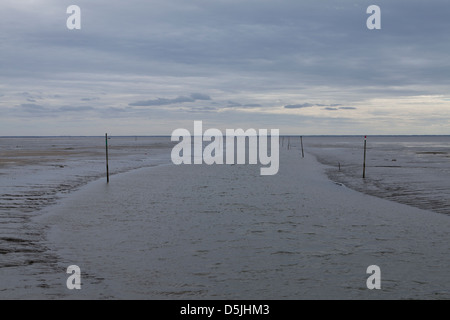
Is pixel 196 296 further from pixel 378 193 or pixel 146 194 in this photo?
pixel 378 193

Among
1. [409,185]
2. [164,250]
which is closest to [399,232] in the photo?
[164,250]

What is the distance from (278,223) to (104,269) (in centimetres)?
744

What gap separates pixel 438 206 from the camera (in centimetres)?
1875

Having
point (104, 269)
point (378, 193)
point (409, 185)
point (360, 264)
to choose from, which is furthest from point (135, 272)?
point (409, 185)

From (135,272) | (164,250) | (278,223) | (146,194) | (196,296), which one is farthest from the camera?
(146,194)

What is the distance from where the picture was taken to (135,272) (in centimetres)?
1014

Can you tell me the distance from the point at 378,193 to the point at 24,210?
18655 millimetres

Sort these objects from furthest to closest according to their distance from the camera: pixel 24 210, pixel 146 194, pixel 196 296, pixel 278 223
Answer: pixel 146 194
pixel 24 210
pixel 278 223
pixel 196 296
